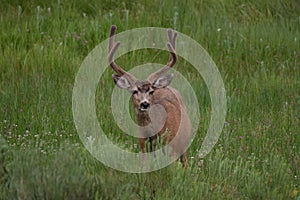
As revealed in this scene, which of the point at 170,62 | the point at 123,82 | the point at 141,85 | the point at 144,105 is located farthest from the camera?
the point at 170,62

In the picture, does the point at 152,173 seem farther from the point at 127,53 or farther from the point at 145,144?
the point at 127,53

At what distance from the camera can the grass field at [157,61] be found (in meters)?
6.09

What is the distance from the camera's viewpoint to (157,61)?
1116 centimetres

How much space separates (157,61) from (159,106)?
3.53m

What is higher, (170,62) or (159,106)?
(170,62)

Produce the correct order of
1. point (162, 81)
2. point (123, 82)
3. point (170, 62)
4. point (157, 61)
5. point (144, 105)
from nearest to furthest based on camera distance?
point (144, 105), point (123, 82), point (162, 81), point (170, 62), point (157, 61)

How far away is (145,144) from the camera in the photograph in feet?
24.0

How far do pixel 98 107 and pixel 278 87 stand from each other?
258 cm

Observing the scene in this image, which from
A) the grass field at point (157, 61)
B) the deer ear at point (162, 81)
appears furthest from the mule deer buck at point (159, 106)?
the grass field at point (157, 61)

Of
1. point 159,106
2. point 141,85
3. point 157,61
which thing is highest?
point 157,61

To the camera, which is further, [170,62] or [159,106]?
[170,62]

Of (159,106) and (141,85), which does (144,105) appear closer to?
(141,85)

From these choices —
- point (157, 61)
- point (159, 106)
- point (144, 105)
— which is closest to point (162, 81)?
point (159, 106)

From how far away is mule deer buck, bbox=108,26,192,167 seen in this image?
733cm
